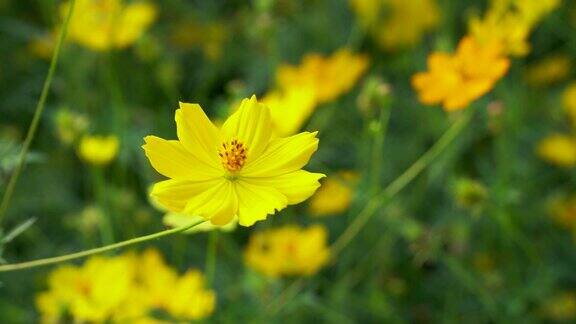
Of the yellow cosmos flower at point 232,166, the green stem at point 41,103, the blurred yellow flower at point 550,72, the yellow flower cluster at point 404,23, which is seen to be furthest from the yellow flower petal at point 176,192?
the blurred yellow flower at point 550,72

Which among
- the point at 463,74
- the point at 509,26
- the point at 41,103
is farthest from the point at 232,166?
the point at 509,26

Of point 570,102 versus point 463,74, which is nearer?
point 463,74

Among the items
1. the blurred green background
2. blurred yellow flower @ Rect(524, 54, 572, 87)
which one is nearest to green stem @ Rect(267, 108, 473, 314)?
the blurred green background

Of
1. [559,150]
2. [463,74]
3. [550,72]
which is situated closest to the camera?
[463,74]

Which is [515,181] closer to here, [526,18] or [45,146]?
[526,18]

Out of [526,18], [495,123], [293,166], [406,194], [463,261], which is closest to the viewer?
[293,166]

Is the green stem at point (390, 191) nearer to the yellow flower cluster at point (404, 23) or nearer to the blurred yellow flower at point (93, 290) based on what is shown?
the blurred yellow flower at point (93, 290)

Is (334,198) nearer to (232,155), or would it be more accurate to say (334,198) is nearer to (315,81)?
(315,81)

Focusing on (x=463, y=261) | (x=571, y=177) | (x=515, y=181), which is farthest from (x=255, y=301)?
(x=571, y=177)
